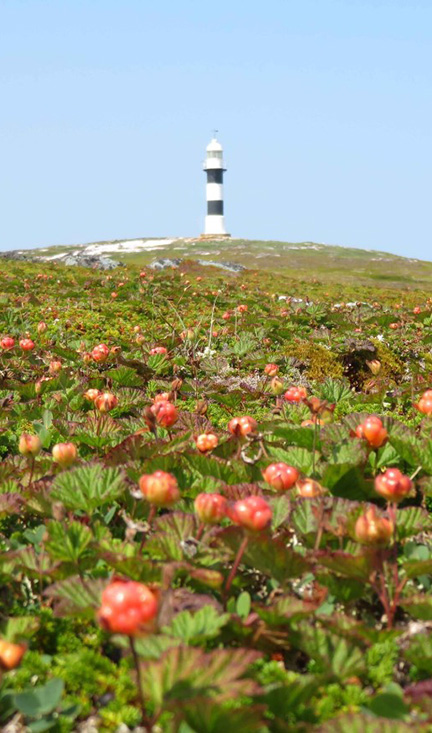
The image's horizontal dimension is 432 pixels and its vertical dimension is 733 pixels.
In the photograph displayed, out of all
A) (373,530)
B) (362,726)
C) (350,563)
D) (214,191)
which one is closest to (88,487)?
(350,563)

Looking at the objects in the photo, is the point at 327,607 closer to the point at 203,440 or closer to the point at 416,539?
the point at 416,539

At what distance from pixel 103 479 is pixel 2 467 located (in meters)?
0.83

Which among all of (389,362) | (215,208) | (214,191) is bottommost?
(389,362)

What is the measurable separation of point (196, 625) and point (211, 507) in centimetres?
50

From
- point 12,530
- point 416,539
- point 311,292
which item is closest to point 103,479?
point 12,530

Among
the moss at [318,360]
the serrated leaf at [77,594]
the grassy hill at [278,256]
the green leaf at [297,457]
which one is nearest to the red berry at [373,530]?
the serrated leaf at [77,594]

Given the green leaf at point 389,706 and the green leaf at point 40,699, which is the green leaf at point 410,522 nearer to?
the green leaf at point 389,706

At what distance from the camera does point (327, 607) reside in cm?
253

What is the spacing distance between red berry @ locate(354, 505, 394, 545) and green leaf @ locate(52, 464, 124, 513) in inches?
48.3

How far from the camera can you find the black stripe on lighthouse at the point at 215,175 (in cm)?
10394

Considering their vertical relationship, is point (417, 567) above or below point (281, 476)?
below

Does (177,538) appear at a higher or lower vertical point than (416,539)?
higher

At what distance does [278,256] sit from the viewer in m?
85.1

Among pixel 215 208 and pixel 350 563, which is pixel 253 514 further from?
pixel 215 208
